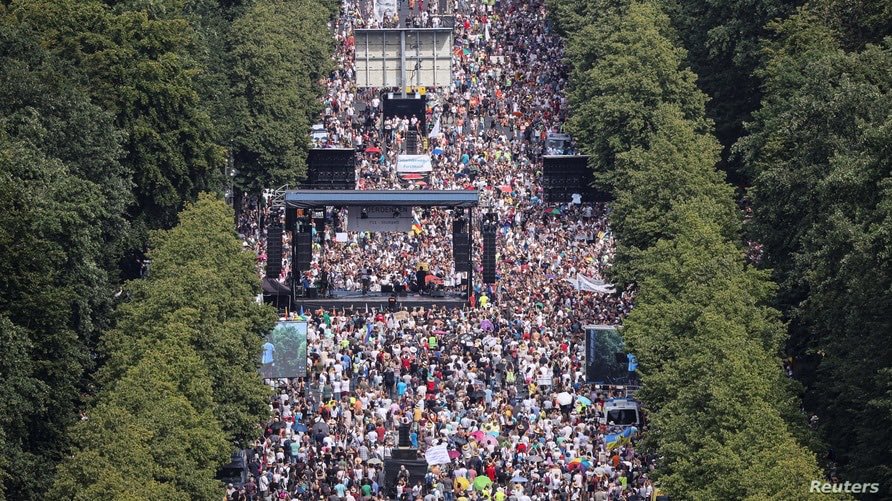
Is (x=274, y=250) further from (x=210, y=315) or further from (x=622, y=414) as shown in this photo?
(x=210, y=315)

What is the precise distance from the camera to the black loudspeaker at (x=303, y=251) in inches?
4572

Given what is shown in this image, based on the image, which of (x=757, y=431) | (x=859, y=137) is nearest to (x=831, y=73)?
(x=859, y=137)

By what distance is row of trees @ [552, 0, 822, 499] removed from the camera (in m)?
81.9

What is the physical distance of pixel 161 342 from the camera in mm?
89688

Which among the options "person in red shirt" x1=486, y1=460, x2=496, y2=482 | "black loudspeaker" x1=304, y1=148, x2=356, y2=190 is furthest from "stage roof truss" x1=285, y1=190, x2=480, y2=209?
"person in red shirt" x1=486, y1=460, x2=496, y2=482

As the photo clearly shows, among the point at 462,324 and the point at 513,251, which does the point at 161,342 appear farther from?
the point at 513,251

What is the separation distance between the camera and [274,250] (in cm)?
11588

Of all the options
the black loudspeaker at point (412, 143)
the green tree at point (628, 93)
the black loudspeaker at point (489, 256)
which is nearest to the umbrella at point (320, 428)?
the black loudspeaker at point (489, 256)

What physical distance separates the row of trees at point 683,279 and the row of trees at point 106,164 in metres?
12.4

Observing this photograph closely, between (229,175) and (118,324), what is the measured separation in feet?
115

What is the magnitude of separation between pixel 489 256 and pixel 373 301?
16.0 ft

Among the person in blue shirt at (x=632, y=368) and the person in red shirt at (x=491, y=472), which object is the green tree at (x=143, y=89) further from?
the person in red shirt at (x=491, y=472)

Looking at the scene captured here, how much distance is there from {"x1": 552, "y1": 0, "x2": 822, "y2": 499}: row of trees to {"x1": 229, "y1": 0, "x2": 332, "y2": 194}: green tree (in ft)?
37.8

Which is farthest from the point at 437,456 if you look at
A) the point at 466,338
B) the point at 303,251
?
the point at 303,251
